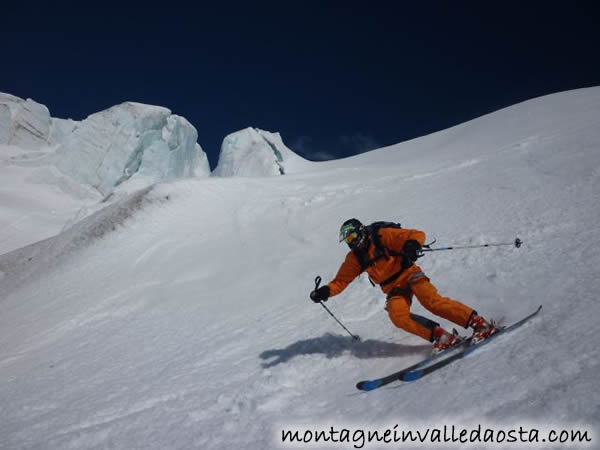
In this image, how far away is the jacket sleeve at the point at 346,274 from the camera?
4.49 metres

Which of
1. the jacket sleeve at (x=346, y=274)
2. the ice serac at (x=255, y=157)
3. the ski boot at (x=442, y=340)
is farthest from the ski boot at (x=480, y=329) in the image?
the ice serac at (x=255, y=157)

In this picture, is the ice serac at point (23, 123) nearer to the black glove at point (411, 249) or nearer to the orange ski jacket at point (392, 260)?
the orange ski jacket at point (392, 260)

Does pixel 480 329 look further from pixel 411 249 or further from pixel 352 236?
pixel 352 236

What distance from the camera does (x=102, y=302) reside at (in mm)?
10367

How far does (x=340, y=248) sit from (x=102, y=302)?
21.6 ft

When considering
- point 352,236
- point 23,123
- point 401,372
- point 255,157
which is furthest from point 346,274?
point 23,123

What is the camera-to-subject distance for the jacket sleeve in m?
4.49

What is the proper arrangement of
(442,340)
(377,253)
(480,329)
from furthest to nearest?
(377,253)
(442,340)
(480,329)

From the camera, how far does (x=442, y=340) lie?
11.8 ft

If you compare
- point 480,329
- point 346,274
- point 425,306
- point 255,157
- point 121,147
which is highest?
point 121,147

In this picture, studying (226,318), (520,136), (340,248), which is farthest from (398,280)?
(520,136)

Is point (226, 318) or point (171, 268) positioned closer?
Result: point (226, 318)

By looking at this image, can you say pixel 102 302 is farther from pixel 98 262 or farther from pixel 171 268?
pixel 98 262

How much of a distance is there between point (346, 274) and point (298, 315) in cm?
188
